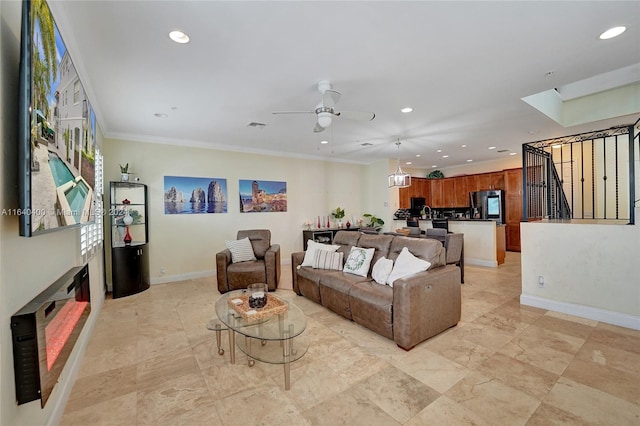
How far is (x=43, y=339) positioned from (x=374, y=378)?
215cm

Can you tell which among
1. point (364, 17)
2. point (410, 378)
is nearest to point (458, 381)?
point (410, 378)

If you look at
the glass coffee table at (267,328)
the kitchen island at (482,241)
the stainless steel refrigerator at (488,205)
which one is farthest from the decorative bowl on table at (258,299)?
the stainless steel refrigerator at (488,205)

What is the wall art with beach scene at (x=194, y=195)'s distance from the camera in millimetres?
5277

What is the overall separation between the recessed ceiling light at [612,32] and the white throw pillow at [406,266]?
2.52 m

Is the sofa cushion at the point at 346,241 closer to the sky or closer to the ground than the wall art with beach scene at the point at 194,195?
closer to the ground

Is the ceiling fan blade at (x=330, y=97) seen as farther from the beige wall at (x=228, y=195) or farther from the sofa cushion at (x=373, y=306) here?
the beige wall at (x=228, y=195)

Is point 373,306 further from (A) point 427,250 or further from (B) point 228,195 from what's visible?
(B) point 228,195

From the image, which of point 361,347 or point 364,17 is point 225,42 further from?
point 361,347

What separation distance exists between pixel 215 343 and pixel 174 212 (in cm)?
334

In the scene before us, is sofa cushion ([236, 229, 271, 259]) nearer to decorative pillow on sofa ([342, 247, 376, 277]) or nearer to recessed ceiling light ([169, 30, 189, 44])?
decorative pillow on sofa ([342, 247, 376, 277])

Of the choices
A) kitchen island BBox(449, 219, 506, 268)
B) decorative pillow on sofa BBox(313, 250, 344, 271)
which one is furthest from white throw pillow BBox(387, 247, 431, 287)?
kitchen island BBox(449, 219, 506, 268)

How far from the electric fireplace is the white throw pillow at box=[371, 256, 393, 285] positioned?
9.13 feet

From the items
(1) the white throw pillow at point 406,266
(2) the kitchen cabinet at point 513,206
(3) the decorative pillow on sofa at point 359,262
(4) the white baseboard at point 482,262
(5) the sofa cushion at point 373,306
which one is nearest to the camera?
(5) the sofa cushion at point 373,306

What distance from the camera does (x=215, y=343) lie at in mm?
2832
